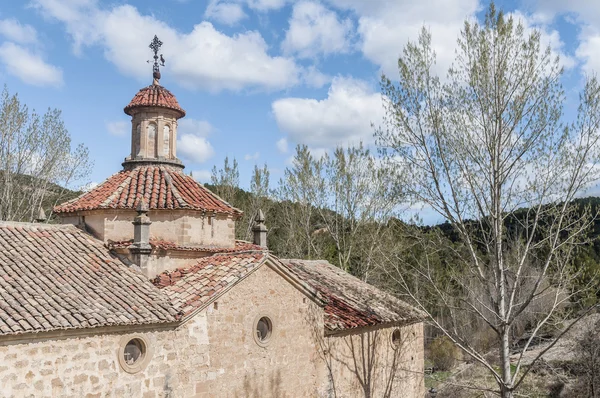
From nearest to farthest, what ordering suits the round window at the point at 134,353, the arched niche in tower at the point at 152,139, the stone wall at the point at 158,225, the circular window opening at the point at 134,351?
1. the round window at the point at 134,353
2. the circular window opening at the point at 134,351
3. the stone wall at the point at 158,225
4. the arched niche in tower at the point at 152,139

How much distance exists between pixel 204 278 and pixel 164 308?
1.33 m

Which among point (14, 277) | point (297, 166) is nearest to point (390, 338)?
point (14, 277)

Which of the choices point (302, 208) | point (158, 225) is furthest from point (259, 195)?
point (158, 225)

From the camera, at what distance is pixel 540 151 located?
1108 cm

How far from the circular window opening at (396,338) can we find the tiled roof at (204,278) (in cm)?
604

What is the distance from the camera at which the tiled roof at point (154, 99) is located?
1393 cm

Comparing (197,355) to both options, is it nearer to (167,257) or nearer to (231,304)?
(231,304)

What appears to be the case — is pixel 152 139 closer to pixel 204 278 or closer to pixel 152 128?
pixel 152 128

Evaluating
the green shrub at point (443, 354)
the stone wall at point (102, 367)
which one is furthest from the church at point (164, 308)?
the green shrub at point (443, 354)

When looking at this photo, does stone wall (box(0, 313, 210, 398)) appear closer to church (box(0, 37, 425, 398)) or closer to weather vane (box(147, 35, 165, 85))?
church (box(0, 37, 425, 398))

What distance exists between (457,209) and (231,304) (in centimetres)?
538

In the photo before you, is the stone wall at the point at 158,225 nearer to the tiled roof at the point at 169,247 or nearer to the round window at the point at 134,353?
the tiled roof at the point at 169,247

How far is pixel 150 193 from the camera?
12.7 m

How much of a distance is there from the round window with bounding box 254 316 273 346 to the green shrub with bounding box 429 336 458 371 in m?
20.7
